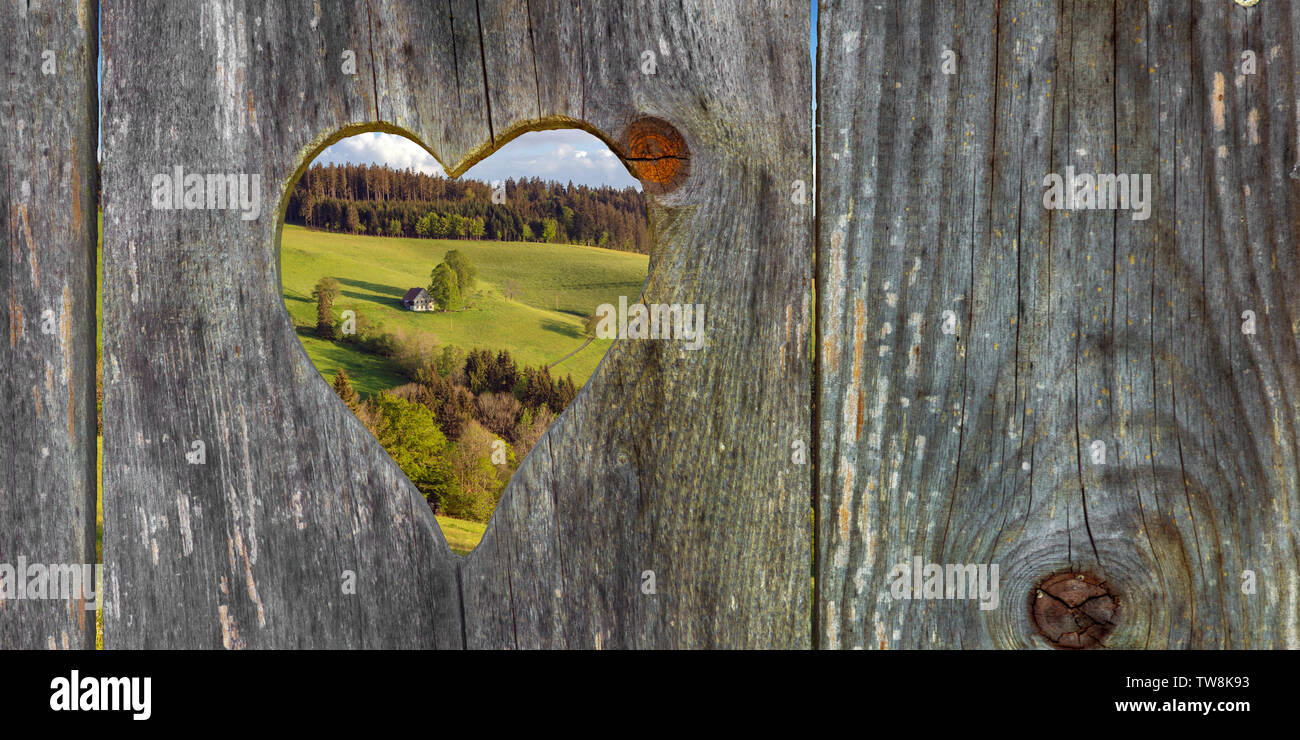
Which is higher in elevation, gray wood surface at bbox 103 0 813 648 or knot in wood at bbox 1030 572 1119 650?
gray wood surface at bbox 103 0 813 648

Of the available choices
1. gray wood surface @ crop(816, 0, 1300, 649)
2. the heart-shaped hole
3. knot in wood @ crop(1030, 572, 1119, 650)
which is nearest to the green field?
the heart-shaped hole

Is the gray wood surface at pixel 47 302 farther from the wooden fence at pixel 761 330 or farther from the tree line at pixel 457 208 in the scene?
the tree line at pixel 457 208

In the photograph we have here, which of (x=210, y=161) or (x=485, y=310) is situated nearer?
(x=210, y=161)

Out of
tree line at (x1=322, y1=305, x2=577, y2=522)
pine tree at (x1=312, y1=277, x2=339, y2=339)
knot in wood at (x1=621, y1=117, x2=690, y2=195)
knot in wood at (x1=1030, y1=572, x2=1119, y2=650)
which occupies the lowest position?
knot in wood at (x1=1030, y1=572, x2=1119, y2=650)

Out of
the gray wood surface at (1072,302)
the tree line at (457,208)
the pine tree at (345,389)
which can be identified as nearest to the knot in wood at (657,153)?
the gray wood surface at (1072,302)

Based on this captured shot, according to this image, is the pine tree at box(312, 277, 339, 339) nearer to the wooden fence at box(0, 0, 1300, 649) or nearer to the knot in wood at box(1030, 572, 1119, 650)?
the wooden fence at box(0, 0, 1300, 649)

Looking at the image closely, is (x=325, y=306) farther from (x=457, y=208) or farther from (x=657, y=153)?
(x=657, y=153)
